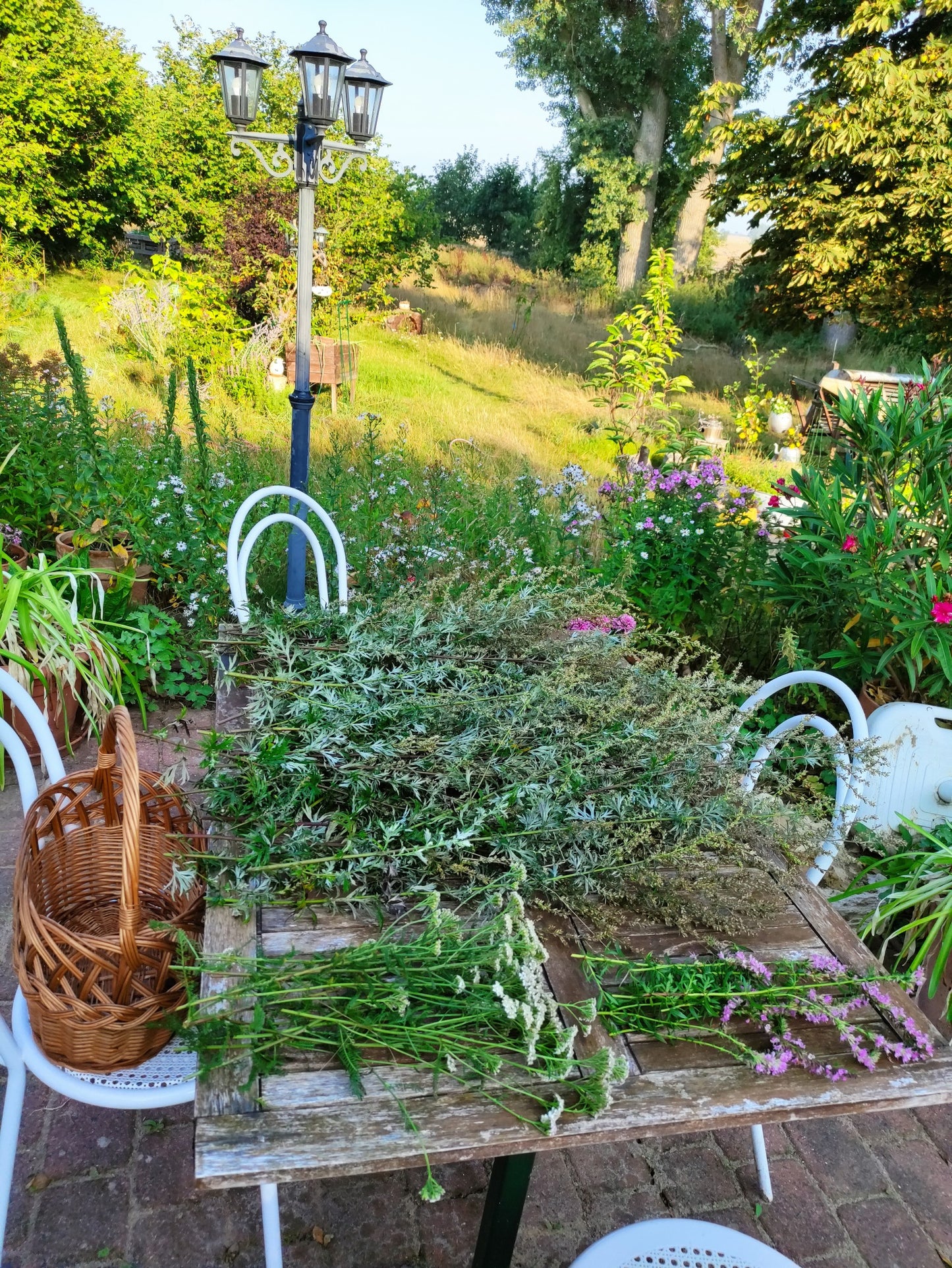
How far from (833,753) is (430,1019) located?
0.96m

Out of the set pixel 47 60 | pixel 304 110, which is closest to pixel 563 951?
pixel 304 110

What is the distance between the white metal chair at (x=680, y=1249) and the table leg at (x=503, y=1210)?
0.39ft

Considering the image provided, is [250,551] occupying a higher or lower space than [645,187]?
lower

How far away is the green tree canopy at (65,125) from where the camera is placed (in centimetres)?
1102

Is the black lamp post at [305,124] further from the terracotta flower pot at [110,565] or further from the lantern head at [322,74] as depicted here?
the terracotta flower pot at [110,565]

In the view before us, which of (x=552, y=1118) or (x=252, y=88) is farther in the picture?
(x=252, y=88)

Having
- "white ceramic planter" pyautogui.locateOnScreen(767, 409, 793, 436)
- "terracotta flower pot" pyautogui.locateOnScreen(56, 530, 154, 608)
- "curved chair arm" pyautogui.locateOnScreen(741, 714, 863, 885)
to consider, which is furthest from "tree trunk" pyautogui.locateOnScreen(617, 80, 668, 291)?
"curved chair arm" pyautogui.locateOnScreen(741, 714, 863, 885)

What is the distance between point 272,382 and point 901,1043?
8434 mm

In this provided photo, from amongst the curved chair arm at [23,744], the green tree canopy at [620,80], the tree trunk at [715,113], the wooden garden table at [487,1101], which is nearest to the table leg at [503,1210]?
the wooden garden table at [487,1101]

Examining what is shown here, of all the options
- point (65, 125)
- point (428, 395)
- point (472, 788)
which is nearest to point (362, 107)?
point (472, 788)

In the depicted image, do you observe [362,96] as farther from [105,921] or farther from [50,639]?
[105,921]

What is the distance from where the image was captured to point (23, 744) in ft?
4.92

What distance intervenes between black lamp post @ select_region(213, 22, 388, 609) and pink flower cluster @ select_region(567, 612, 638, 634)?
1233mm

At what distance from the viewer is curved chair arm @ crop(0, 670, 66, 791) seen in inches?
56.9
